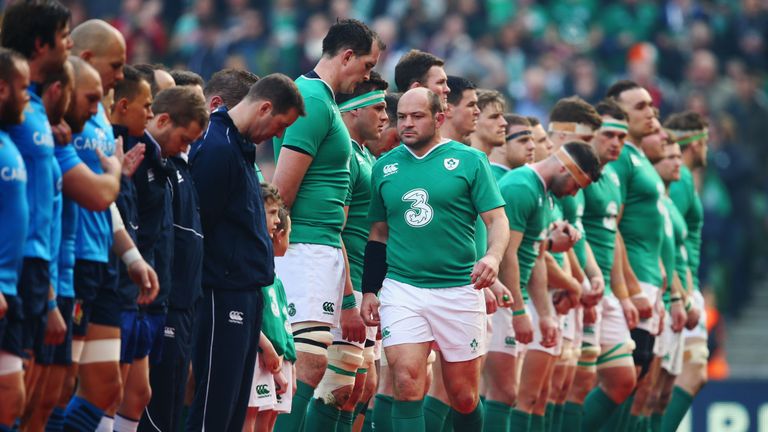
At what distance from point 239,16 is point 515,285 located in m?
12.3

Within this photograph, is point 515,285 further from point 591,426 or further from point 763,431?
point 763,431

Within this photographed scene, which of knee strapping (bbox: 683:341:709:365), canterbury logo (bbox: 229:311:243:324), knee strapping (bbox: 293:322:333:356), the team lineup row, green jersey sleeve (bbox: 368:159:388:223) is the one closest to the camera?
the team lineup row

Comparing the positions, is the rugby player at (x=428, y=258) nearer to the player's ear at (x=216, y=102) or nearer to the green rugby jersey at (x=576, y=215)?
the player's ear at (x=216, y=102)

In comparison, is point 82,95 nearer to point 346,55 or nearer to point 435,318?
point 346,55

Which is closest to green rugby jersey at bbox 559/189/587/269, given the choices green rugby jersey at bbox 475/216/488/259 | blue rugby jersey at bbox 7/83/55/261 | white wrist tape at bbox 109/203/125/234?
green rugby jersey at bbox 475/216/488/259

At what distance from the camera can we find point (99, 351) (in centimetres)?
616

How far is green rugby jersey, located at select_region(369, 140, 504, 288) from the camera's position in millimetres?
8117

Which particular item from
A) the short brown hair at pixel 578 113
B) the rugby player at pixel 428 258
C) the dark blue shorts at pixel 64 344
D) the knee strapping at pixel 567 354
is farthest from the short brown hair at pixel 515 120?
the dark blue shorts at pixel 64 344

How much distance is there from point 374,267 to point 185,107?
1996 millimetres

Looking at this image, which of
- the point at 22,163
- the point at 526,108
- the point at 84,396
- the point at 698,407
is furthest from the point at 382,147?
the point at 526,108

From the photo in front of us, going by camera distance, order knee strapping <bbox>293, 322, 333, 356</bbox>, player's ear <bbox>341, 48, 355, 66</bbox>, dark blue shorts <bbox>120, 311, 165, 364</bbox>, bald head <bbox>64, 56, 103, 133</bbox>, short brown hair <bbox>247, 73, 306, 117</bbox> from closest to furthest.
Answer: bald head <bbox>64, 56, 103, 133</bbox> < dark blue shorts <bbox>120, 311, 165, 364</bbox> < short brown hair <bbox>247, 73, 306, 117</bbox> < knee strapping <bbox>293, 322, 333, 356</bbox> < player's ear <bbox>341, 48, 355, 66</bbox>

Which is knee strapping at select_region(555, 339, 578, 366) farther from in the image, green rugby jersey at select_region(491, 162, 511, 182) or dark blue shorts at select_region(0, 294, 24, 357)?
dark blue shorts at select_region(0, 294, 24, 357)

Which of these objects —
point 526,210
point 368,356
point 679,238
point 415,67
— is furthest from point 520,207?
point 679,238

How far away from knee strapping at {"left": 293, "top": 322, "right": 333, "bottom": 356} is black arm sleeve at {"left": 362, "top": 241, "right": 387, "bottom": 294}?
42 centimetres
